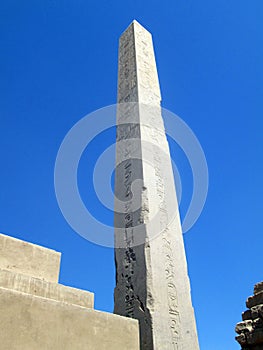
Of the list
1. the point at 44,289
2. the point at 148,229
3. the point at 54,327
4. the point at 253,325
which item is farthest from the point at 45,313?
the point at 148,229

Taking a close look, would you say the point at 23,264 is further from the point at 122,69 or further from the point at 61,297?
the point at 122,69


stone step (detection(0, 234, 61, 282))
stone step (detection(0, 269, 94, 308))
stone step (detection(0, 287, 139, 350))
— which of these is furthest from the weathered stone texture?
stone step (detection(0, 234, 61, 282))

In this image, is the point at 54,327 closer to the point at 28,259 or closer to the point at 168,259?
the point at 28,259

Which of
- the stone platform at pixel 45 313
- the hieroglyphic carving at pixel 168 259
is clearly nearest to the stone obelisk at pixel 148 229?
the hieroglyphic carving at pixel 168 259

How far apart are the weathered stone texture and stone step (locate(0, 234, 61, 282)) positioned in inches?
69.6

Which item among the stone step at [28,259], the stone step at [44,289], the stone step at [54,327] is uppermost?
the stone step at [28,259]

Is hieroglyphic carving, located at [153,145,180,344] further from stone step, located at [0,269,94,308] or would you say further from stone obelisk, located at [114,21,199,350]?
stone step, located at [0,269,94,308]

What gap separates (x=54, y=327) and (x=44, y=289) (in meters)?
0.50

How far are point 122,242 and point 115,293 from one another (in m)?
0.66

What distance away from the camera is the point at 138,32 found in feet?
25.4

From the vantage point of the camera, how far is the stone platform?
262 centimetres

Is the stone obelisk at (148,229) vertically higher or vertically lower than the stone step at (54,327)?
higher

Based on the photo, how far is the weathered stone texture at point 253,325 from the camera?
9.71 feet

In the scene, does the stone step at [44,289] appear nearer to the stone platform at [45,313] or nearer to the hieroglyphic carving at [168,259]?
the stone platform at [45,313]
